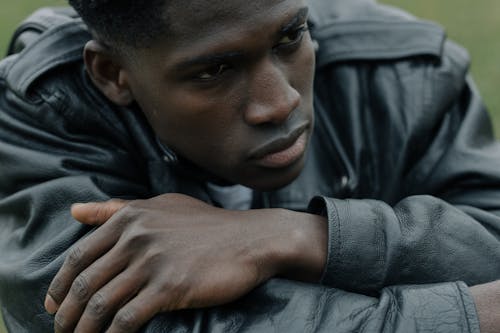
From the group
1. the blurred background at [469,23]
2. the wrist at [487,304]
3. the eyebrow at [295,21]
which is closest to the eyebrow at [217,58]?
the eyebrow at [295,21]

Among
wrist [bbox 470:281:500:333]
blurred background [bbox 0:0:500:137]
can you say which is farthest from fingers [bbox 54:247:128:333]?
blurred background [bbox 0:0:500:137]

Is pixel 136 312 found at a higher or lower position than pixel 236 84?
lower

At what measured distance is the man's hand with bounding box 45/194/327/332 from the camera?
2.48m

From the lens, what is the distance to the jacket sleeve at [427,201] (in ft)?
8.73

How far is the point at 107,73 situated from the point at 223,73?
1.41 feet

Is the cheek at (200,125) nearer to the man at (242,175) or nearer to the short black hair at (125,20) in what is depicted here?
the man at (242,175)

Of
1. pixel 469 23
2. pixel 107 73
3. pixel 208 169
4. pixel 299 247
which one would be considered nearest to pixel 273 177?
pixel 208 169

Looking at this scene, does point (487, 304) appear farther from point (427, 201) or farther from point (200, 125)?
point (200, 125)

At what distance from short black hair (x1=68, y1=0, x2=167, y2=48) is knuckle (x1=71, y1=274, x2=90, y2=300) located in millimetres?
649

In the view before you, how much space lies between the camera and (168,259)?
8.28 feet

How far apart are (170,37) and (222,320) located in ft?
2.39

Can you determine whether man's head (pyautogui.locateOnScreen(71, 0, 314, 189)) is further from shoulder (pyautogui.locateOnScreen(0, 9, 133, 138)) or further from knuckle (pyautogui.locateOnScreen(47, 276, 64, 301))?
knuckle (pyautogui.locateOnScreen(47, 276, 64, 301))

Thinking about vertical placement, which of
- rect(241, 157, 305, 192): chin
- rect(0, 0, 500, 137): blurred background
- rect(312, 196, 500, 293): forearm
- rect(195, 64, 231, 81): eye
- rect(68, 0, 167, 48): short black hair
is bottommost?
rect(0, 0, 500, 137): blurred background

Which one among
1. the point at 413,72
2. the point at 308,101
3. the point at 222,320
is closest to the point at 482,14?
the point at 413,72
